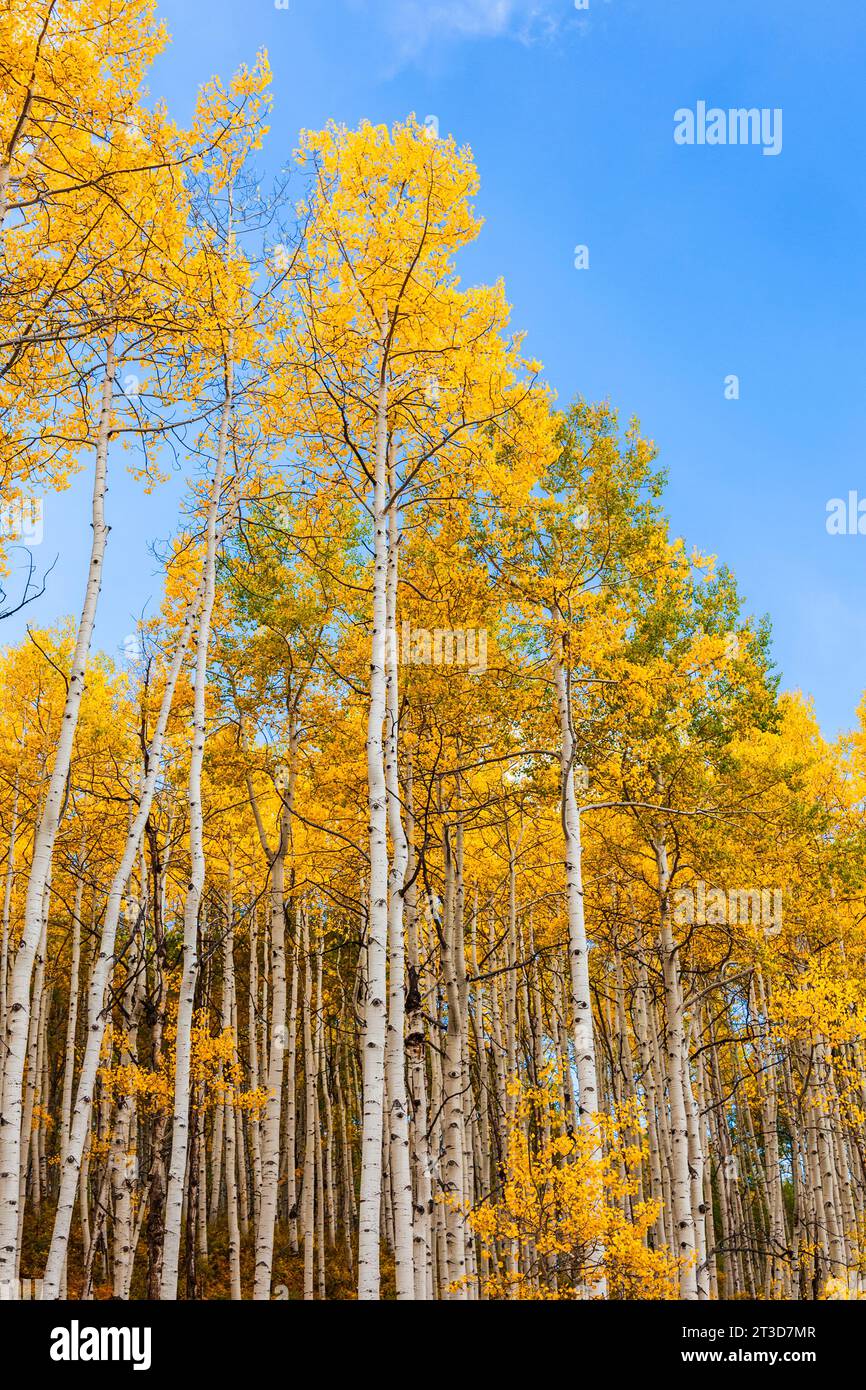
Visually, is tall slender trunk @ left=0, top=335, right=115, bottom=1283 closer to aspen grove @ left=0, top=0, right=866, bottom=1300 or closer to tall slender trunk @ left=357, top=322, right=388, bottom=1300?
aspen grove @ left=0, top=0, right=866, bottom=1300

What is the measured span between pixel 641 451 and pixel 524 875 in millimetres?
7864

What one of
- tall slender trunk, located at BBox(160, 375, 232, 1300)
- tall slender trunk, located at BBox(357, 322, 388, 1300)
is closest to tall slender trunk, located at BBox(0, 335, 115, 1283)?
tall slender trunk, located at BBox(160, 375, 232, 1300)

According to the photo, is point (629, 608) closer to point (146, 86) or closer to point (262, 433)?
point (262, 433)

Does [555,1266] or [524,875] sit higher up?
[524,875]

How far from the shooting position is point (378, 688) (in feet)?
25.7

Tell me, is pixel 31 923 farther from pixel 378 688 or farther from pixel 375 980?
pixel 378 688

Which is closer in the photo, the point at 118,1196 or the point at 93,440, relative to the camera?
the point at 93,440

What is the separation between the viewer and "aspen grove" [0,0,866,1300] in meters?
7.42

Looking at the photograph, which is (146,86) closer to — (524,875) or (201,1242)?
(524,875)
